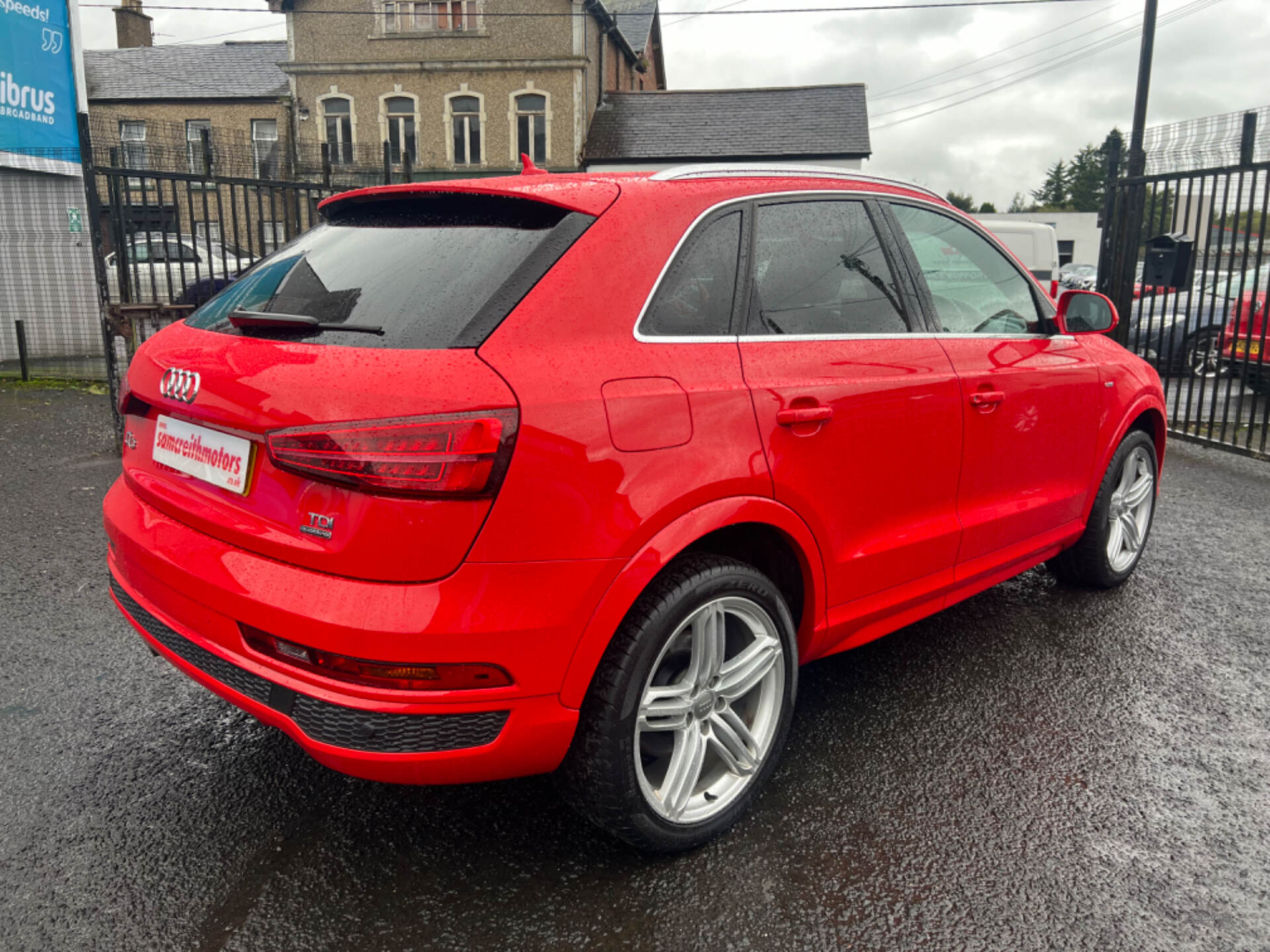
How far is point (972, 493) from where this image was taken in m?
3.28

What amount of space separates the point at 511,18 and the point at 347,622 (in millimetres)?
35876

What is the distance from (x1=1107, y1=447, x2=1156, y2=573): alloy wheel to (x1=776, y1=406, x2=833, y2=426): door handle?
7.60 feet

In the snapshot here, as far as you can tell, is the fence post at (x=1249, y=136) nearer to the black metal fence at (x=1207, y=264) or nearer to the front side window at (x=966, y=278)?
the black metal fence at (x=1207, y=264)

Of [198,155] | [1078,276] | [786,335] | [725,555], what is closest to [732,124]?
[1078,276]

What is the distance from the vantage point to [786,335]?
8.64 feet

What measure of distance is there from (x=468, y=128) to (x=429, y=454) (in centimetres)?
3570

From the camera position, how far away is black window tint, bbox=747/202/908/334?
2.66 m

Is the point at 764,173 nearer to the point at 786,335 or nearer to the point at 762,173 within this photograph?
the point at 762,173

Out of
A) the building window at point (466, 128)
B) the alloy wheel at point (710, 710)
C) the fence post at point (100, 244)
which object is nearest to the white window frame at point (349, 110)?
the building window at point (466, 128)

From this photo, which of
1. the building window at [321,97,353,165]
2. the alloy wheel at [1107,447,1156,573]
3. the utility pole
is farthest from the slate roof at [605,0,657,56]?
the alloy wheel at [1107,447,1156,573]

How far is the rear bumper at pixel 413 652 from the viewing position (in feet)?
6.45

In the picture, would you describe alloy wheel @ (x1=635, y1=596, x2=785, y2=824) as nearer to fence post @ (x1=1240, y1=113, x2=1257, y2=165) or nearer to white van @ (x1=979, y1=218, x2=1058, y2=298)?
fence post @ (x1=1240, y1=113, x2=1257, y2=165)

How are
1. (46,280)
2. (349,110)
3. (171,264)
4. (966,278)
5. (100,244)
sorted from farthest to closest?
1. (349,110)
2. (46,280)
3. (171,264)
4. (100,244)
5. (966,278)

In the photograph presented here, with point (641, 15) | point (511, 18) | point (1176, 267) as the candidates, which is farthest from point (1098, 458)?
point (641, 15)
